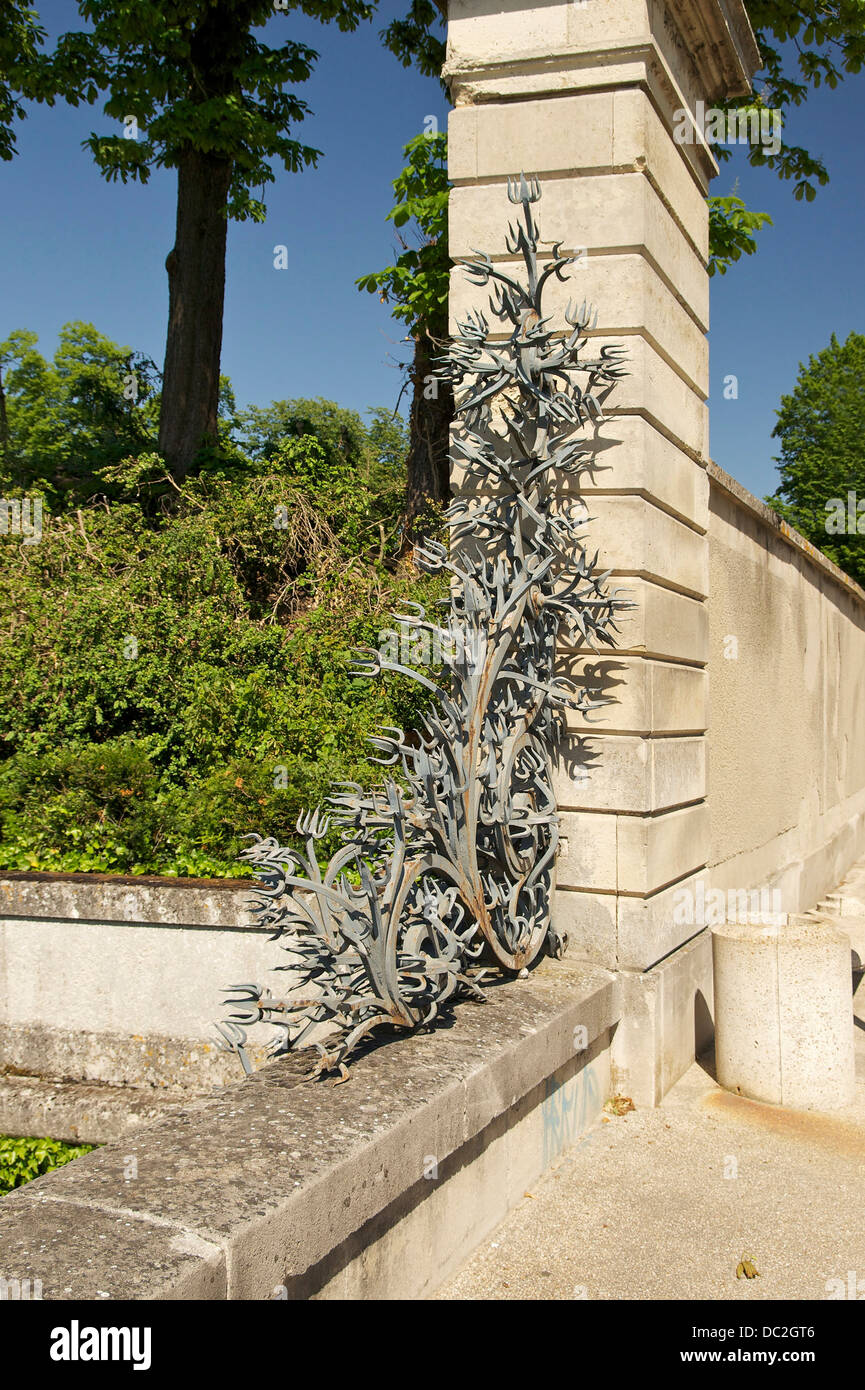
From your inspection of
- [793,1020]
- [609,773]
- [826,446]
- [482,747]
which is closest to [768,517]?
[609,773]

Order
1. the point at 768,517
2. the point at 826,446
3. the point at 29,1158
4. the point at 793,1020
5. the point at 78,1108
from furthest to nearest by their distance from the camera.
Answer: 1. the point at 826,446
2. the point at 768,517
3. the point at 78,1108
4. the point at 29,1158
5. the point at 793,1020

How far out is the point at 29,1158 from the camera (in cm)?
472

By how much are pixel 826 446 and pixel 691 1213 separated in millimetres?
31861

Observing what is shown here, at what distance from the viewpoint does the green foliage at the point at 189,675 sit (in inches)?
215

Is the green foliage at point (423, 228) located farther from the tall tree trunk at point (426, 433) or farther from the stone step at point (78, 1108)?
the stone step at point (78, 1108)

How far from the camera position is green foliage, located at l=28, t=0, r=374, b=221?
411 inches

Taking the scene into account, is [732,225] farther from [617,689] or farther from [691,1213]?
[691,1213]

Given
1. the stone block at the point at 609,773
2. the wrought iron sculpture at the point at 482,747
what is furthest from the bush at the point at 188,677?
the stone block at the point at 609,773

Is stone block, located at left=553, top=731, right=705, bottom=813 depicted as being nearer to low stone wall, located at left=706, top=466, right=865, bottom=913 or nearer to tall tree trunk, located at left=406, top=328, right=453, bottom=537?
low stone wall, located at left=706, top=466, right=865, bottom=913

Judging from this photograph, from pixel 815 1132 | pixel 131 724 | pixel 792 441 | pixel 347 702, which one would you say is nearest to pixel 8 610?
pixel 131 724

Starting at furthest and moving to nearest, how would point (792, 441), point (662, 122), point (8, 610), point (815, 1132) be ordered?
1. point (792, 441)
2. point (8, 610)
3. point (662, 122)
4. point (815, 1132)
